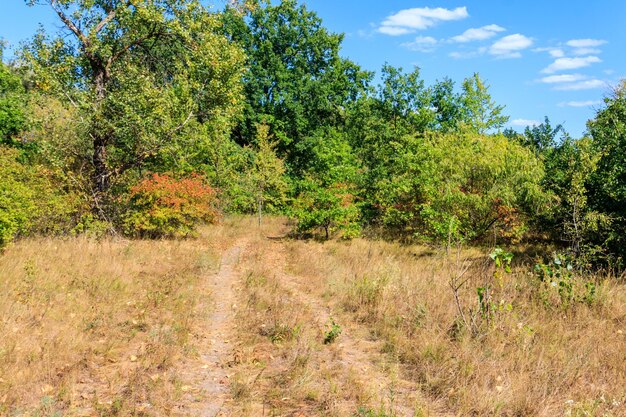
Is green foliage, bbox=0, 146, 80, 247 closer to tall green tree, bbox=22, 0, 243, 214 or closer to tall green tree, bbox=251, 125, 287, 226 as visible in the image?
tall green tree, bbox=22, 0, 243, 214

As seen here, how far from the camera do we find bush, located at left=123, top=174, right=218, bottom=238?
17.1m

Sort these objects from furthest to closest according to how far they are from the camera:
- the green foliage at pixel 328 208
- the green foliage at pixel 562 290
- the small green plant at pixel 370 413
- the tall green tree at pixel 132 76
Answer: the green foliage at pixel 328 208
the tall green tree at pixel 132 76
the green foliage at pixel 562 290
the small green plant at pixel 370 413

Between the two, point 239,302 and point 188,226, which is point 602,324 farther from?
point 188,226

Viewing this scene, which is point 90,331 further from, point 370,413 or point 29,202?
point 29,202

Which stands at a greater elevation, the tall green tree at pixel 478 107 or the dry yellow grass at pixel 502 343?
the tall green tree at pixel 478 107

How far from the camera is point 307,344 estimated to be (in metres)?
6.93

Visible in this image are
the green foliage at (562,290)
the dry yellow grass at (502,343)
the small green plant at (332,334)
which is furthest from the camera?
the green foliage at (562,290)

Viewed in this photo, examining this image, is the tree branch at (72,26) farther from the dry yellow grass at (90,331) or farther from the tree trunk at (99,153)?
the dry yellow grass at (90,331)

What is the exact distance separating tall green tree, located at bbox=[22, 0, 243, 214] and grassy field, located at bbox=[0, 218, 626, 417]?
256 inches

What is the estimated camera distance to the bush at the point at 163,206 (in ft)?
56.2

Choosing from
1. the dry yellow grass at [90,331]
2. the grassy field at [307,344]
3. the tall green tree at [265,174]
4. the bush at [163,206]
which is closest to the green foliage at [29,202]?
the dry yellow grass at [90,331]

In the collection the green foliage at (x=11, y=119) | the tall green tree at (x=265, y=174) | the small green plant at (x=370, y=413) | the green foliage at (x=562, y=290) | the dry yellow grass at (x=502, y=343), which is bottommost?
the small green plant at (x=370, y=413)

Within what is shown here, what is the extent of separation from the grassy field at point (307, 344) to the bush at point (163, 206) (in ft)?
18.7

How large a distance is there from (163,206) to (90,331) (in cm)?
1102
